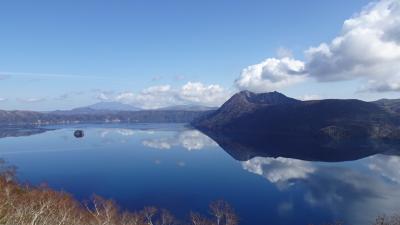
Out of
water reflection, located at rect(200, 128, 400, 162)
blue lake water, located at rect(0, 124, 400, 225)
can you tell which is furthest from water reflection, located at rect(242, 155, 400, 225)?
water reflection, located at rect(200, 128, 400, 162)

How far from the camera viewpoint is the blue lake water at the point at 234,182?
75812 millimetres

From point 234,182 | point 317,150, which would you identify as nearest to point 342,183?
point 234,182

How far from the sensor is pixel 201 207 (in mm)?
77125

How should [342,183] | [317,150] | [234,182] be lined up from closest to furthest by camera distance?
1. [342,183]
2. [234,182]
3. [317,150]

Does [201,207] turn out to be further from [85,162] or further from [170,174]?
[85,162]

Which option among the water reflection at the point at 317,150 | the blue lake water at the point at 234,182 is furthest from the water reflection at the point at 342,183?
the water reflection at the point at 317,150

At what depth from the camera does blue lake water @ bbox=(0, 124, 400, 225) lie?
7581 cm

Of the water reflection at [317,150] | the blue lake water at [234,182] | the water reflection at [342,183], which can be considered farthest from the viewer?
the water reflection at [317,150]

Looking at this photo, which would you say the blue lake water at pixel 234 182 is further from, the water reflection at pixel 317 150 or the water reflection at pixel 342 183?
the water reflection at pixel 317 150

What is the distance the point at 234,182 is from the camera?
105m

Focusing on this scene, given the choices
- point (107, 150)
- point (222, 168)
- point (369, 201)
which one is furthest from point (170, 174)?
point (107, 150)

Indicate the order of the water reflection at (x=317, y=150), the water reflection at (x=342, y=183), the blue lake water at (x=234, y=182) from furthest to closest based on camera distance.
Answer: the water reflection at (x=317, y=150) → the blue lake water at (x=234, y=182) → the water reflection at (x=342, y=183)

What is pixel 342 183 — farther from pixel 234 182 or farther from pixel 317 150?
pixel 317 150

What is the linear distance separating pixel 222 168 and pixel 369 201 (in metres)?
55.9
